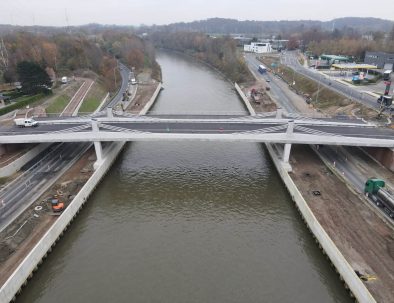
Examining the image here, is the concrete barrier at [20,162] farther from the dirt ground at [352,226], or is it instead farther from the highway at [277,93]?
the highway at [277,93]

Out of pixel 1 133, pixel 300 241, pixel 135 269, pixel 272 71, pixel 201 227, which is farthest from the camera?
pixel 272 71

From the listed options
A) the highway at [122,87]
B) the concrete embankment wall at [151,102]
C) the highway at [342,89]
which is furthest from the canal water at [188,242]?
the highway at [122,87]

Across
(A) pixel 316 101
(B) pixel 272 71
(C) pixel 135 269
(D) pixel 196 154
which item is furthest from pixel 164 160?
(B) pixel 272 71

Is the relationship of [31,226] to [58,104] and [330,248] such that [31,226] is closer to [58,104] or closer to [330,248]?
[330,248]

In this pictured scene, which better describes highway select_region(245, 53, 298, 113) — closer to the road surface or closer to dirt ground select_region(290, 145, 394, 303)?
dirt ground select_region(290, 145, 394, 303)

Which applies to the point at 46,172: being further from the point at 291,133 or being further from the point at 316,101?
the point at 316,101
